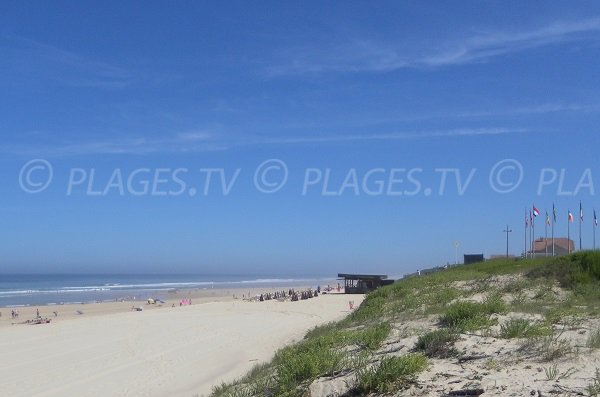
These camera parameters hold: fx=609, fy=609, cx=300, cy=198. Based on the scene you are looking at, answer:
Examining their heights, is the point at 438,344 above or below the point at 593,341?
below

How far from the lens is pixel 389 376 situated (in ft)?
19.2

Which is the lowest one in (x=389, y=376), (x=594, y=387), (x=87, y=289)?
(x=87, y=289)

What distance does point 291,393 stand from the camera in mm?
6262

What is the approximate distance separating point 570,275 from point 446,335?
26.5ft

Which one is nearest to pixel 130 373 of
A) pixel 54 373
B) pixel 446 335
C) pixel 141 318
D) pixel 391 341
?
pixel 54 373

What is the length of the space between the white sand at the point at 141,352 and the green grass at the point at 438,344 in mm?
6037

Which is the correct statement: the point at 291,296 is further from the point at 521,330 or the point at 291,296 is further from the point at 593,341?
the point at 593,341

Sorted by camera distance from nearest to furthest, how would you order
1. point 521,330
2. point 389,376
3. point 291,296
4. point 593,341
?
point 389,376 → point 593,341 → point 521,330 → point 291,296

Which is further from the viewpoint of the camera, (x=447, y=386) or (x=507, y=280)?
(x=507, y=280)

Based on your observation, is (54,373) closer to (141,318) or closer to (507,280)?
(507,280)

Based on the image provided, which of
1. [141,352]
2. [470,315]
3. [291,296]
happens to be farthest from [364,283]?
[470,315]

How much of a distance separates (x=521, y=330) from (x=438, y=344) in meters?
1.00

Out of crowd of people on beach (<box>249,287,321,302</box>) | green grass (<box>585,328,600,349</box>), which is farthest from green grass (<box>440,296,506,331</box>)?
Result: crowd of people on beach (<box>249,287,321,302</box>)

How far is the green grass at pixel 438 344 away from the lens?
22.0ft
